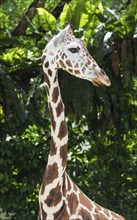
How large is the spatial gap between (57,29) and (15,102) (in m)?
0.79

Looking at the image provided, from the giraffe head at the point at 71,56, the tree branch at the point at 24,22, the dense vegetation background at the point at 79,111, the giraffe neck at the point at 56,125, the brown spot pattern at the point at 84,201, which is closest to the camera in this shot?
the giraffe head at the point at 71,56

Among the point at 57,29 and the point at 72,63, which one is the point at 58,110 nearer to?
the point at 72,63

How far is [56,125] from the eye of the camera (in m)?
3.88

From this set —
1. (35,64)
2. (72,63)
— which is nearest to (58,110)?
(72,63)

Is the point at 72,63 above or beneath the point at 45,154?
above

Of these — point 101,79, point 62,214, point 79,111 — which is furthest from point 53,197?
point 79,111

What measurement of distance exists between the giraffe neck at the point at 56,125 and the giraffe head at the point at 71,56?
7cm

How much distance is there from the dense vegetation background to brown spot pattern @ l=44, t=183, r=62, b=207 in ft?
5.79

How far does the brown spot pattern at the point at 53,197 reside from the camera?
384 cm

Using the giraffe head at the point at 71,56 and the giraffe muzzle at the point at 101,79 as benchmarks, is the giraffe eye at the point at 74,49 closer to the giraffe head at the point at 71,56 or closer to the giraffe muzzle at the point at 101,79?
the giraffe head at the point at 71,56

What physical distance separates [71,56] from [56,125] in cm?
43

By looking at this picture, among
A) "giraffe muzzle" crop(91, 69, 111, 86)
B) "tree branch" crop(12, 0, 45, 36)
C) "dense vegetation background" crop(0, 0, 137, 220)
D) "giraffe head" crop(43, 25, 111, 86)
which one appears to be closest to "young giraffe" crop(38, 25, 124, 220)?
"giraffe head" crop(43, 25, 111, 86)

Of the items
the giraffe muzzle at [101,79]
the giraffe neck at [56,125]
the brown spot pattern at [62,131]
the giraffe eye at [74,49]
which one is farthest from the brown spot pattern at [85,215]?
the giraffe eye at [74,49]

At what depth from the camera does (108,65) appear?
6.02 meters
